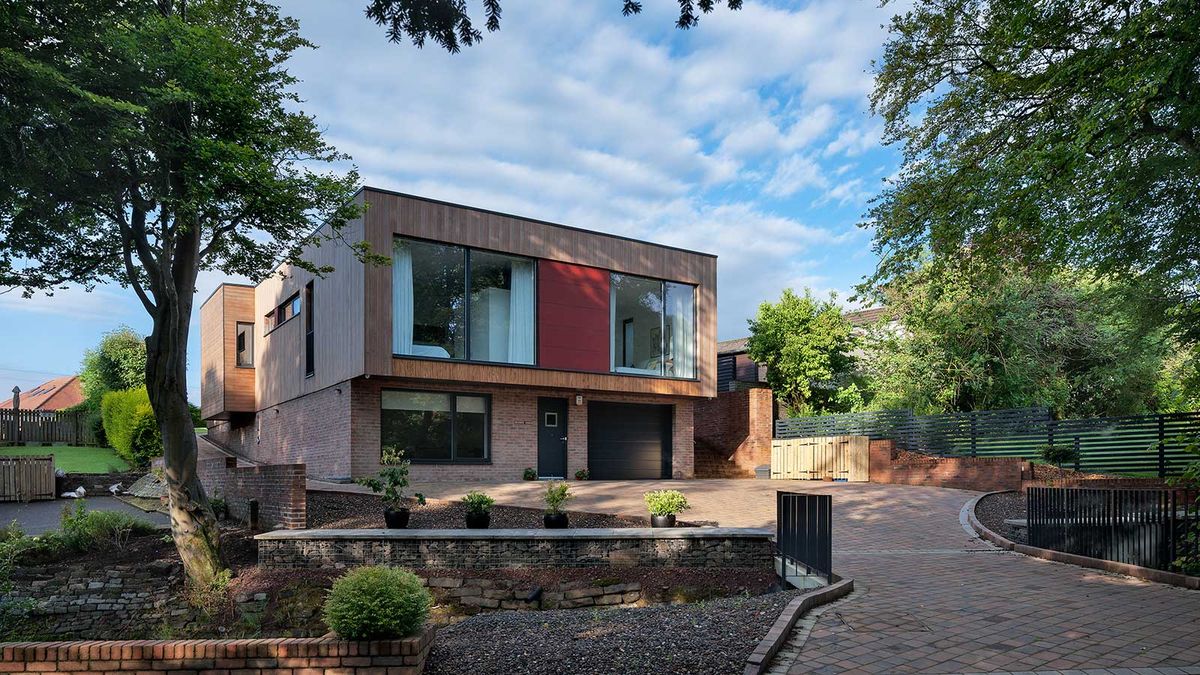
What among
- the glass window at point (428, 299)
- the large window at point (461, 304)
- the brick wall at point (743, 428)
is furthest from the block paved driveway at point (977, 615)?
the brick wall at point (743, 428)

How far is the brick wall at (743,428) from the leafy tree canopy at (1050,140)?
8.78m

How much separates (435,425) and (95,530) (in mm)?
7571

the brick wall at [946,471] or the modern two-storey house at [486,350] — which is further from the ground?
the modern two-storey house at [486,350]

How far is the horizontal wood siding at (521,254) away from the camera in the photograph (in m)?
16.5

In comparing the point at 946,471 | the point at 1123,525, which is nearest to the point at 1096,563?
the point at 1123,525

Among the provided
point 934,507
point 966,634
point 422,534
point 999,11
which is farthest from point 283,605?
point 999,11

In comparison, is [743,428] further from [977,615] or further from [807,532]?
[977,615]

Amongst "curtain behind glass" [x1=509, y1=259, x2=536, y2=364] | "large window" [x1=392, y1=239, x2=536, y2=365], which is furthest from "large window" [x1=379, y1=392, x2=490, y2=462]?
"curtain behind glass" [x1=509, y1=259, x2=536, y2=364]

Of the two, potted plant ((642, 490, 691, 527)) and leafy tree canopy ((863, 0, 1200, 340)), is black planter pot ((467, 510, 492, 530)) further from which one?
leafy tree canopy ((863, 0, 1200, 340))

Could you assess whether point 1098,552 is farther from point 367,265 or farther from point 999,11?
point 367,265

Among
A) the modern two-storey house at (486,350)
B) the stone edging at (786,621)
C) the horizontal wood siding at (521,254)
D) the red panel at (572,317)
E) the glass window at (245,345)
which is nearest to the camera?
the stone edging at (786,621)

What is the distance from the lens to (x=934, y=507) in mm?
14484

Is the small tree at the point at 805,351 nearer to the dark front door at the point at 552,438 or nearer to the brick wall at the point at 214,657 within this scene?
the dark front door at the point at 552,438

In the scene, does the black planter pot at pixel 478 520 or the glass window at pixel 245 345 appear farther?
the glass window at pixel 245 345
